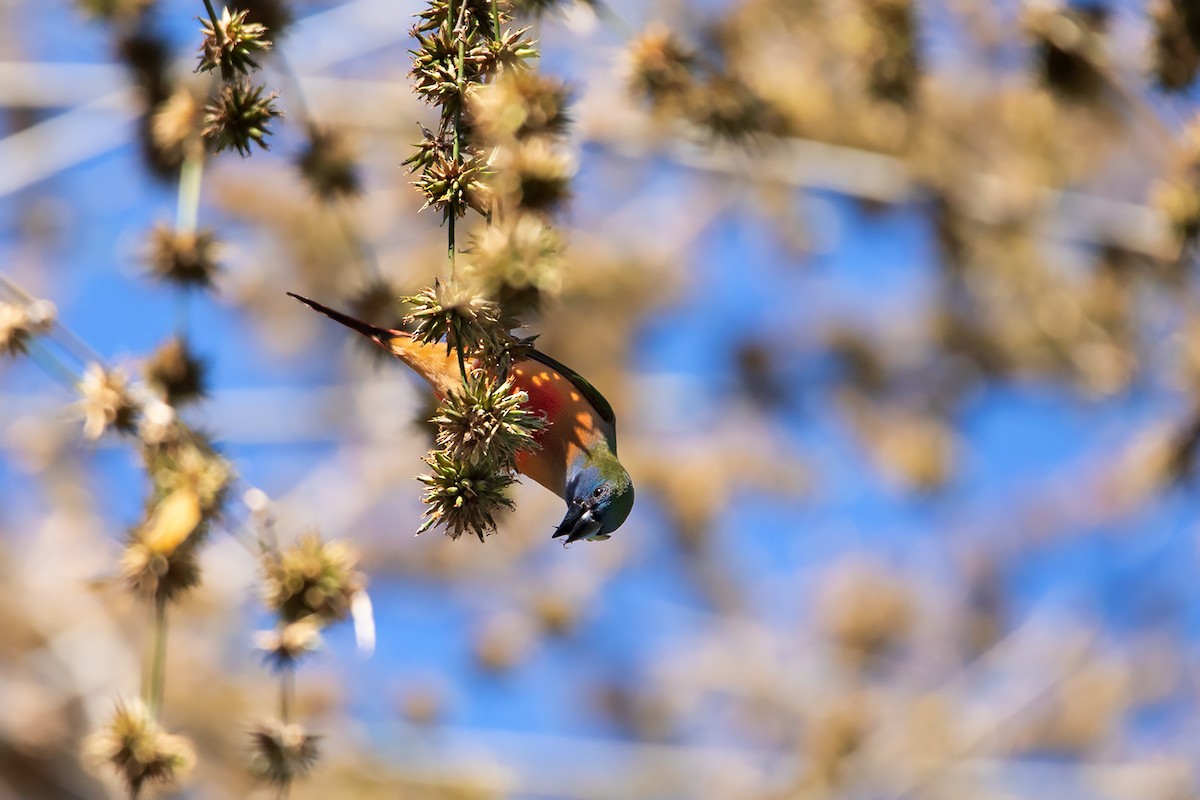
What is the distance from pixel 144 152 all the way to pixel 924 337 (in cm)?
512

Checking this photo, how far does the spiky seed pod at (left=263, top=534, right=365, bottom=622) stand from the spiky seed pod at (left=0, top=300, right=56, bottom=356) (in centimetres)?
64

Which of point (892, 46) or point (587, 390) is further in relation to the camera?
point (892, 46)

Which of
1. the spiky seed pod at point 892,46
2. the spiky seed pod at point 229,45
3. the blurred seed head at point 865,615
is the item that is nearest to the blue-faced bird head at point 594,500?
the spiky seed pod at point 229,45

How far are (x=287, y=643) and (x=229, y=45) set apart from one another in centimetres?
102

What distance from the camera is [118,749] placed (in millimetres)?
2068

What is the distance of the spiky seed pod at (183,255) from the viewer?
2361mm

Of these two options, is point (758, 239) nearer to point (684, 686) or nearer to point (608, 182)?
point (608, 182)

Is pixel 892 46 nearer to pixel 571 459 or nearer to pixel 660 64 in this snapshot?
pixel 660 64

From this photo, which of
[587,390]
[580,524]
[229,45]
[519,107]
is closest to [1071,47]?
[587,390]

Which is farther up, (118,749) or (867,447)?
(867,447)

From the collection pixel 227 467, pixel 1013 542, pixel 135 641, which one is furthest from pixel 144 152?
pixel 1013 542

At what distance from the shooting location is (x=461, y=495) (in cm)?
149

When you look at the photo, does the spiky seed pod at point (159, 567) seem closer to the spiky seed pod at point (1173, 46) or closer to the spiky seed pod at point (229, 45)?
the spiky seed pod at point (229, 45)

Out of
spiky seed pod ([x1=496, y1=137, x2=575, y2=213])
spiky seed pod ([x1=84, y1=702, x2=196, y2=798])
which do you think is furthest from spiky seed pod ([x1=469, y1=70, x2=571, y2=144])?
spiky seed pod ([x1=84, y1=702, x2=196, y2=798])
